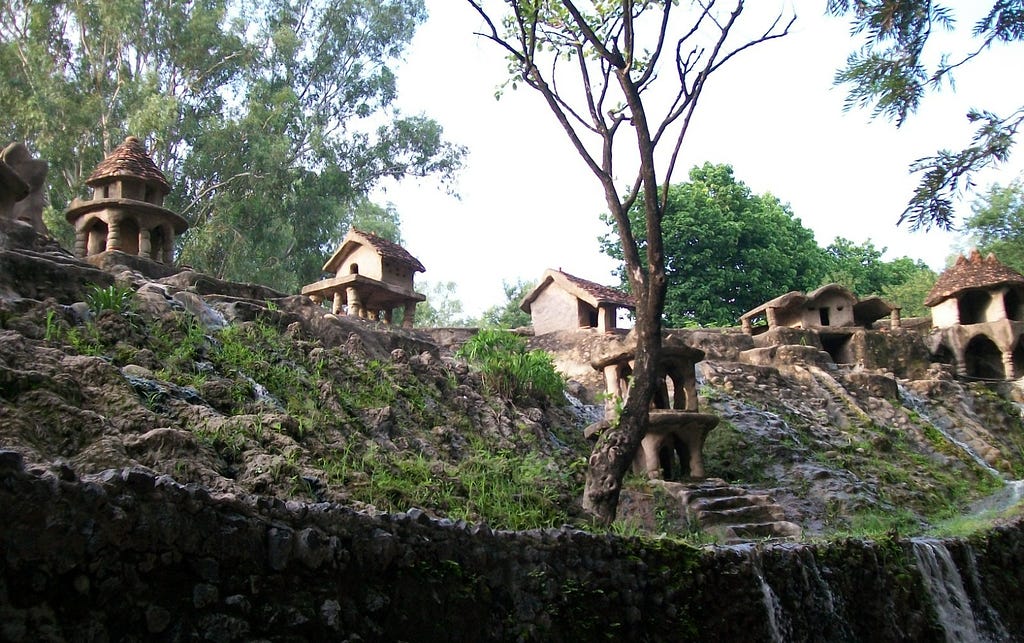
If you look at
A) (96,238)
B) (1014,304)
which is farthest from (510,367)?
(1014,304)

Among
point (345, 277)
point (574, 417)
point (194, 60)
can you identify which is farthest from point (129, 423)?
point (194, 60)

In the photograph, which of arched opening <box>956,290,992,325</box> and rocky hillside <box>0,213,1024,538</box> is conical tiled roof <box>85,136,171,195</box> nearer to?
rocky hillside <box>0,213,1024,538</box>

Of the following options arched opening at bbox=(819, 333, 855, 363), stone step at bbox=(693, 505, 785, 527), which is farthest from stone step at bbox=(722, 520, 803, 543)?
arched opening at bbox=(819, 333, 855, 363)

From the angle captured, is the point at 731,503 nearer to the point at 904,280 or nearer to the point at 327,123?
the point at 327,123

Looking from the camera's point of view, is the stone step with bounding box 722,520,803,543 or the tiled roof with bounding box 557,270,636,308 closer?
the stone step with bounding box 722,520,803,543

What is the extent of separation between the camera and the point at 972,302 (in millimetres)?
25875

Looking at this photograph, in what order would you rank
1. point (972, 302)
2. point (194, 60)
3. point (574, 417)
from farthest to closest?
1. point (194, 60)
2. point (972, 302)
3. point (574, 417)

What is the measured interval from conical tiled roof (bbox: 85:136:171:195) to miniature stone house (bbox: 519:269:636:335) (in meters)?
11.1

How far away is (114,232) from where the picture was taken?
17.7 m

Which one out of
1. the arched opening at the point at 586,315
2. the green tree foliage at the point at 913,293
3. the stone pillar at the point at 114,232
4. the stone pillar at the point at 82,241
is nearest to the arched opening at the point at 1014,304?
the green tree foliage at the point at 913,293

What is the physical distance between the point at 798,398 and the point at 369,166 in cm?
1861

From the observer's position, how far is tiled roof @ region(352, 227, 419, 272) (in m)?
23.3

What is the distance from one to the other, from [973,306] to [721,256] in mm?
10082

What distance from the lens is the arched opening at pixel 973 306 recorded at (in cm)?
2550
